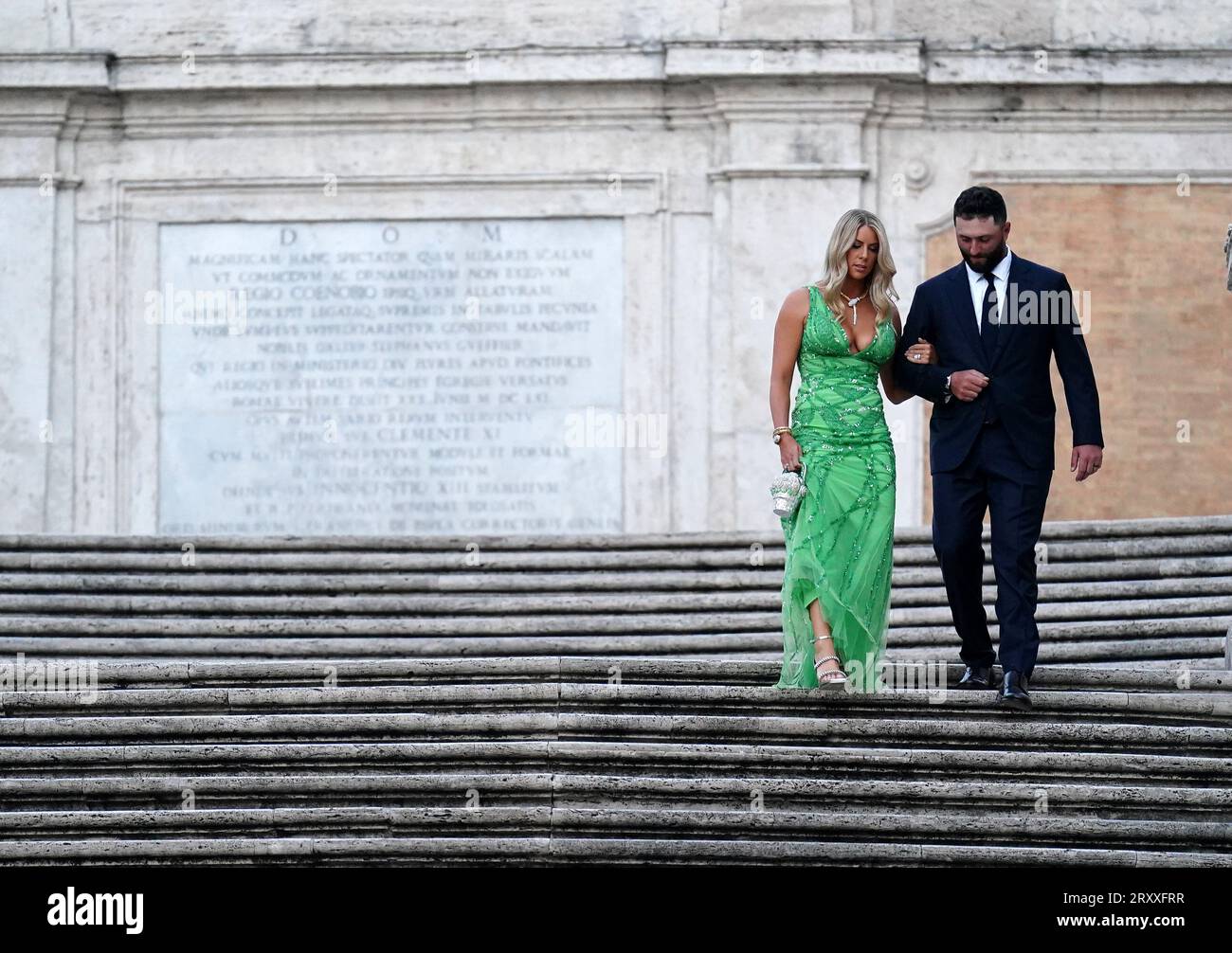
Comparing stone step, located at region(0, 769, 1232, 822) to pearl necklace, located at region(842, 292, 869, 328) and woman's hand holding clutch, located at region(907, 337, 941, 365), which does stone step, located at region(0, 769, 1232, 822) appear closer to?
woman's hand holding clutch, located at region(907, 337, 941, 365)

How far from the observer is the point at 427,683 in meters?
9.34

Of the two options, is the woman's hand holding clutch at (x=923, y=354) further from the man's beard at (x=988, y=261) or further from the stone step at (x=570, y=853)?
the stone step at (x=570, y=853)

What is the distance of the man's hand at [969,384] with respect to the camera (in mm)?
9016

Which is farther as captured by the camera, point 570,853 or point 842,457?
point 842,457

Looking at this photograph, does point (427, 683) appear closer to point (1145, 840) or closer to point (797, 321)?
point (797, 321)

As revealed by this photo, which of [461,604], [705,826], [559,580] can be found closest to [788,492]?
[705,826]

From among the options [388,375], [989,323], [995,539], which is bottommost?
[995,539]

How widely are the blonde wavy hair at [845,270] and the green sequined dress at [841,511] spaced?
0.04 meters

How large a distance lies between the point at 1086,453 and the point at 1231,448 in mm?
7256

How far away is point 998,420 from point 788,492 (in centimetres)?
85

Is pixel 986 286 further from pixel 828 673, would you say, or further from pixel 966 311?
pixel 828 673

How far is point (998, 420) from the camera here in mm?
9000
